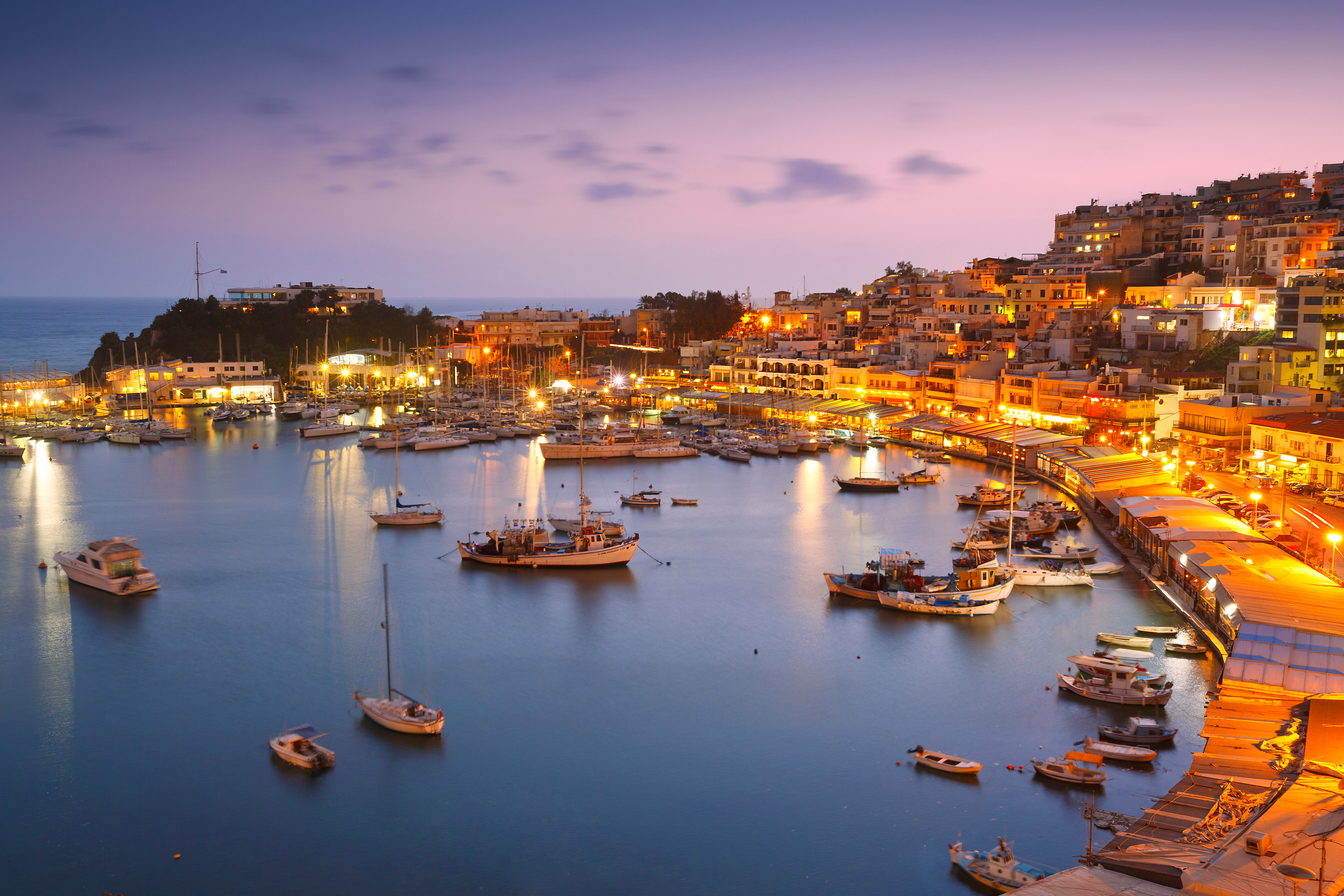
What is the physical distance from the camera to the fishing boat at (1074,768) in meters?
8.53

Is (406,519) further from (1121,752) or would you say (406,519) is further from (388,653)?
(1121,752)

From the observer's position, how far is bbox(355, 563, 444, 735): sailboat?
973 centimetres

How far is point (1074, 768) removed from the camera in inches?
340

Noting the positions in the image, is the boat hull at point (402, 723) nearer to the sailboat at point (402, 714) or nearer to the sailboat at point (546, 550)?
the sailboat at point (402, 714)

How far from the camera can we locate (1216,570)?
1205 centimetres

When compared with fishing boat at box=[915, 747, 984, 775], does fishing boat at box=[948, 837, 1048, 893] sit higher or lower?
lower

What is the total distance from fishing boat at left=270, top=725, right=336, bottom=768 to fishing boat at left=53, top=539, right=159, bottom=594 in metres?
5.83

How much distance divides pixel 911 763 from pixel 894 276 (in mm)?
42199

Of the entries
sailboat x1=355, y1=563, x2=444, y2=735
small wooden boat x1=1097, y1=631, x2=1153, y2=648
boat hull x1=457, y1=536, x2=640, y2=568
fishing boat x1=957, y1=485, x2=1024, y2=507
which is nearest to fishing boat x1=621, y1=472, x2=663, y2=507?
boat hull x1=457, y1=536, x2=640, y2=568

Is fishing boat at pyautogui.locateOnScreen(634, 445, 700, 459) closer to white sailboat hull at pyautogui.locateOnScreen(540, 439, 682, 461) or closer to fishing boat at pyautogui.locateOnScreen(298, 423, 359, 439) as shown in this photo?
white sailboat hull at pyautogui.locateOnScreen(540, 439, 682, 461)

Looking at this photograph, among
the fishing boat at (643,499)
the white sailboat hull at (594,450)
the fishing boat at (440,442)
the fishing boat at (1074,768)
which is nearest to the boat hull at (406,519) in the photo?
the fishing boat at (643,499)

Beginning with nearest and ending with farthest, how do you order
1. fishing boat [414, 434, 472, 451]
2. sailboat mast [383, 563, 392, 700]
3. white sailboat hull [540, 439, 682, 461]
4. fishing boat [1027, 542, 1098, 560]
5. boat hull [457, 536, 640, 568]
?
sailboat mast [383, 563, 392, 700], fishing boat [1027, 542, 1098, 560], boat hull [457, 536, 640, 568], white sailboat hull [540, 439, 682, 461], fishing boat [414, 434, 472, 451]

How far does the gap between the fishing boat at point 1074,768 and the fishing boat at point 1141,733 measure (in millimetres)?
443

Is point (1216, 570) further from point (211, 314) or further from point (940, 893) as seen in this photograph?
point (211, 314)
